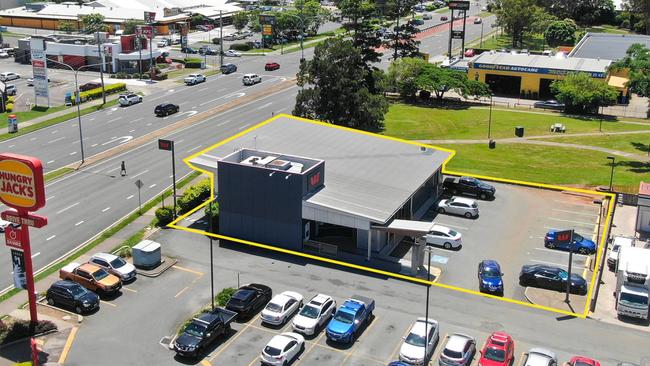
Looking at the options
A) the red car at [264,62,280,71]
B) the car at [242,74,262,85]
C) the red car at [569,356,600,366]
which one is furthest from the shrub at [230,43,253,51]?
the red car at [569,356,600,366]

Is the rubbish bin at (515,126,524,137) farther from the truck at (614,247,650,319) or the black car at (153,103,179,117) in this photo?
the black car at (153,103,179,117)

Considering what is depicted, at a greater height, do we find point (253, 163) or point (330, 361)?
point (253, 163)

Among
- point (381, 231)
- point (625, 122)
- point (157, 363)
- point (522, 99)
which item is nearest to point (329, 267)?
point (381, 231)

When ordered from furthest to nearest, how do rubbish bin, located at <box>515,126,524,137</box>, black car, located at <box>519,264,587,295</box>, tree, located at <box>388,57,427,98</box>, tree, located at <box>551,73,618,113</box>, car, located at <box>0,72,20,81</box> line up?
car, located at <box>0,72,20,81</box> → tree, located at <box>388,57,427,98</box> → tree, located at <box>551,73,618,113</box> → rubbish bin, located at <box>515,126,524,137</box> → black car, located at <box>519,264,587,295</box>

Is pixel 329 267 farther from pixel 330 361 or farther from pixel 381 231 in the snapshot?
pixel 330 361

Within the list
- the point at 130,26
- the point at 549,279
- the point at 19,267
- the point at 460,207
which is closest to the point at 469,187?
the point at 460,207

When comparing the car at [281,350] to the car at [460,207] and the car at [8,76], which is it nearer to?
the car at [460,207]
